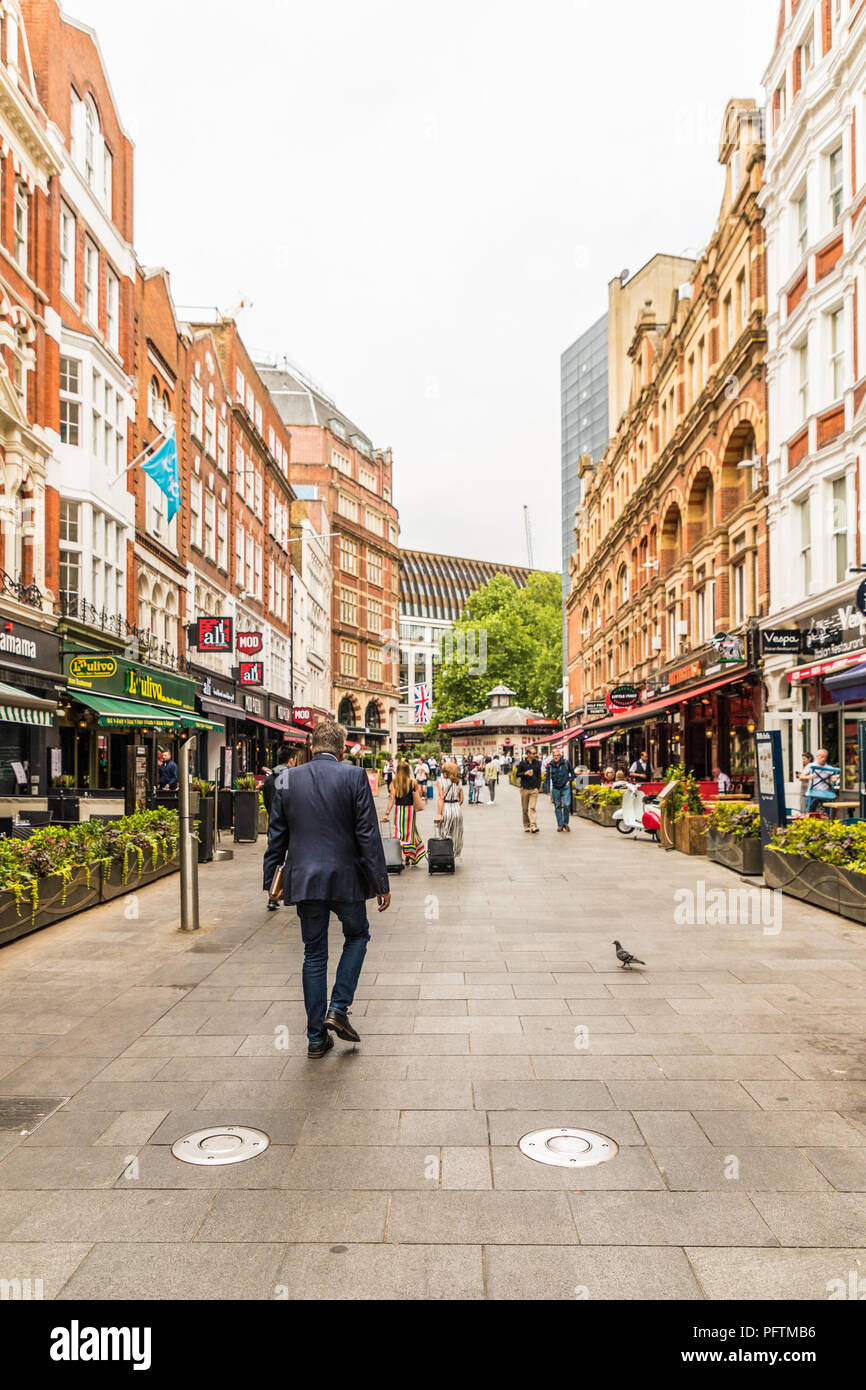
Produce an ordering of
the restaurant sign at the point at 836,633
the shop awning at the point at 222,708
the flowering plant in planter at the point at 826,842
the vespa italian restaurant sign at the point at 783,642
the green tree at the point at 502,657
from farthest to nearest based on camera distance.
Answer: the green tree at the point at 502,657, the shop awning at the point at 222,708, the vespa italian restaurant sign at the point at 783,642, the restaurant sign at the point at 836,633, the flowering plant in planter at the point at 826,842

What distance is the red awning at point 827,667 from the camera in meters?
16.4

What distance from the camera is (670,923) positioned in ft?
32.4

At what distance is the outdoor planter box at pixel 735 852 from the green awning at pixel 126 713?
8.65 m

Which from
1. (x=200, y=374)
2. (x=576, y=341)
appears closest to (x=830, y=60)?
(x=200, y=374)

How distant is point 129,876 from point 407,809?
417 cm

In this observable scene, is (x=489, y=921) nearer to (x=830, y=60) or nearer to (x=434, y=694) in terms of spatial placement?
(x=830, y=60)

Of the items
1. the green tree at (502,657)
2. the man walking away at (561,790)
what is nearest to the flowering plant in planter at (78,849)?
the man walking away at (561,790)

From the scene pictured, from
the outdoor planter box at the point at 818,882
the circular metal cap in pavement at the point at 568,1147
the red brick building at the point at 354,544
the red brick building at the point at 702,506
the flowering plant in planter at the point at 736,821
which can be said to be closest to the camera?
the circular metal cap in pavement at the point at 568,1147

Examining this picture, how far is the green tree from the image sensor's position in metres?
85.1

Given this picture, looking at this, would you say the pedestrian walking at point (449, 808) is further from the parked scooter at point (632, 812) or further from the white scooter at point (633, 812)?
the parked scooter at point (632, 812)

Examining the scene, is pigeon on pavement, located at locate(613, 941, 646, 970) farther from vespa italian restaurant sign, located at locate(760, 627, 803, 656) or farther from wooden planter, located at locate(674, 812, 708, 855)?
vespa italian restaurant sign, located at locate(760, 627, 803, 656)

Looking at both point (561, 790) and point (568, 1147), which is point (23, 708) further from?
point (568, 1147)

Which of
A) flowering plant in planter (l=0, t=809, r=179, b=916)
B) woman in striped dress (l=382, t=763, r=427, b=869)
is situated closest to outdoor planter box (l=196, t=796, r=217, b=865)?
flowering plant in planter (l=0, t=809, r=179, b=916)

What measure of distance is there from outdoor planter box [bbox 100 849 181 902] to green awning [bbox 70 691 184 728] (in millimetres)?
3267
